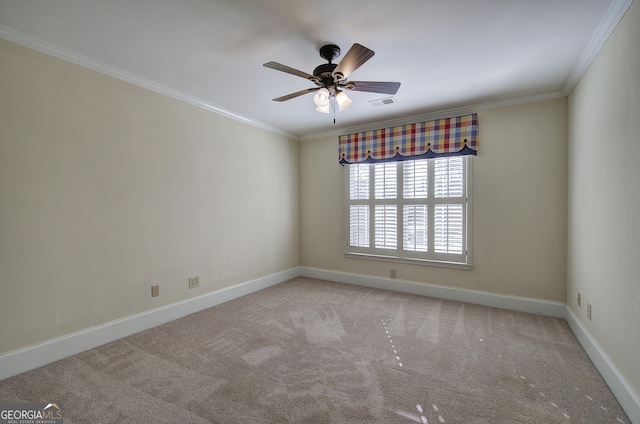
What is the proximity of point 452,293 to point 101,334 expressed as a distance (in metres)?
3.92

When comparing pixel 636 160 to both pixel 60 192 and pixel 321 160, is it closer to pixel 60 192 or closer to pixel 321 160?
pixel 321 160

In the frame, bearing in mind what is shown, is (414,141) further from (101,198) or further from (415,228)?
(101,198)

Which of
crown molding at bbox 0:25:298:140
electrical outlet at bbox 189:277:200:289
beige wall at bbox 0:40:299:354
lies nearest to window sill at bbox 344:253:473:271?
beige wall at bbox 0:40:299:354

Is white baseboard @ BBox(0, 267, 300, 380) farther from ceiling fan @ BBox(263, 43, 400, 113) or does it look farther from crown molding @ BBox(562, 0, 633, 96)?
crown molding @ BBox(562, 0, 633, 96)

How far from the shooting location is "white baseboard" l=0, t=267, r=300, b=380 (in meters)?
2.17

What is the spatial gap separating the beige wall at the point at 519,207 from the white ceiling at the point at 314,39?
412 millimetres

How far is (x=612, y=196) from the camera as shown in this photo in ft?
6.76

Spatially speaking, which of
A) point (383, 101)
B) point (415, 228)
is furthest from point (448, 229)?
point (383, 101)

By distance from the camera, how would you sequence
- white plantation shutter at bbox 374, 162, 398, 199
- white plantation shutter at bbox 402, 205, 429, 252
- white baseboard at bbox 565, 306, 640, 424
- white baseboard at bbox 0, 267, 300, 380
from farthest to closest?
white plantation shutter at bbox 374, 162, 398, 199 → white plantation shutter at bbox 402, 205, 429, 252 → white baseboard at bbox 0, 267, 300, 380 → white baseboard at bbox 565, 306, 640, 424

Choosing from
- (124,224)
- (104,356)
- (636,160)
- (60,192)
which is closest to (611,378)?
(636,160)

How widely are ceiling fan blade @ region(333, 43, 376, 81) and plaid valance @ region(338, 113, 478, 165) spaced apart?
1987 mm

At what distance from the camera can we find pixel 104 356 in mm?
2420

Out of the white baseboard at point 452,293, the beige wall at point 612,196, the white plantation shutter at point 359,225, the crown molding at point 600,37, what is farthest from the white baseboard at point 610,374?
the white plantation shutter at point 359,225

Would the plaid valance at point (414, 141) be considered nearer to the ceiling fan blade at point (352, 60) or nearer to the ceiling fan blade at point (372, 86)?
the ceiling fan blade at point (372, 86)
